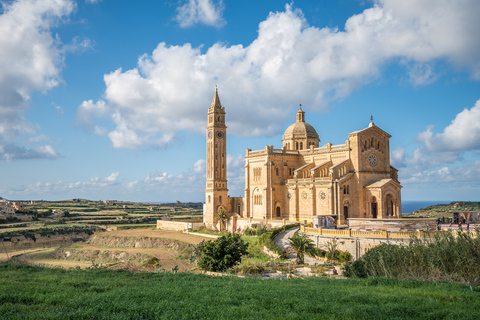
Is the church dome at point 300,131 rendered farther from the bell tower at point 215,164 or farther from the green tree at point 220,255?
the green tree at point 220,255

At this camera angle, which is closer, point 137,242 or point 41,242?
point 137,242

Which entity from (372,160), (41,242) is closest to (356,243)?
(372,160)

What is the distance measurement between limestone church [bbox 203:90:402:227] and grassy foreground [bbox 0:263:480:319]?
22898mm

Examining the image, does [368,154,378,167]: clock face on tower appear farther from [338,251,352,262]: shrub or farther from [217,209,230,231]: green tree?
[217,209,230,231]: green tree

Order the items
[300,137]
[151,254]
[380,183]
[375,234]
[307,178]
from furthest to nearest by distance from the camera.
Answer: [300,137]
[307,178]
[151,254]
[380,183]
[375,234]

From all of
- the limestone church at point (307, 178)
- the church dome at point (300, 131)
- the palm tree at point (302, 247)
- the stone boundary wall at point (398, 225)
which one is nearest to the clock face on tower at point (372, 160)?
the limestone church at point (307, 178)

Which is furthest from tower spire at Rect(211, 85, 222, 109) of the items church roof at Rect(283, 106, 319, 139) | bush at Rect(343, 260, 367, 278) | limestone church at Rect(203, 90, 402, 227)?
bush at Rect(343, 260, 367, 278)

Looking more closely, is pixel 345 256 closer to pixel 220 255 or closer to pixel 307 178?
pixel 220 255

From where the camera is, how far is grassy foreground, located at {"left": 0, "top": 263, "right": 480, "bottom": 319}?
558 inches

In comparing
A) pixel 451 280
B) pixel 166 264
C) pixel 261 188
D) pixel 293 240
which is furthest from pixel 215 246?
pixel 261 188

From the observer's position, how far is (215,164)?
6209 centimetres

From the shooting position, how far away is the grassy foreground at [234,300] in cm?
1418

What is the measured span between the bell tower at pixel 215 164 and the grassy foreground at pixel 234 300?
40549mm

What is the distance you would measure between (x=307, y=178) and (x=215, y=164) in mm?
16284
